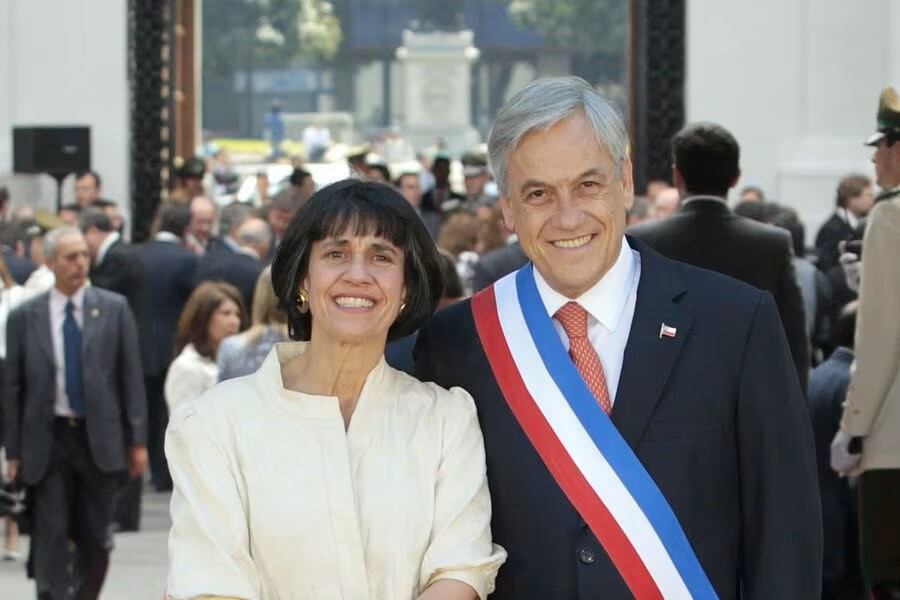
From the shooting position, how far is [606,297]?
4.26 meters

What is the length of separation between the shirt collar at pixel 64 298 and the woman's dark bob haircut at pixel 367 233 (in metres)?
6.43

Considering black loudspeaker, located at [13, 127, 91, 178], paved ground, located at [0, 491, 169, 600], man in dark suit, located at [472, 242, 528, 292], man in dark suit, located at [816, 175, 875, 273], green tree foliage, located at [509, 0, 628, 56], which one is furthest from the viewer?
green tree foliage, located at [509, 0, 628, 56]

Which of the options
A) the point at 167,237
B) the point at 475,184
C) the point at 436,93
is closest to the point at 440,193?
the point at 475,184

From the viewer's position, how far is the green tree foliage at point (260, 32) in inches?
3216

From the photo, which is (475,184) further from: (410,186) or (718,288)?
(718,288)

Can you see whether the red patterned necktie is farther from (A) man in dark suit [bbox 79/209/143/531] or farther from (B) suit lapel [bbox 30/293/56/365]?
(A) man in dark suit [bbox 79/209/143/531]

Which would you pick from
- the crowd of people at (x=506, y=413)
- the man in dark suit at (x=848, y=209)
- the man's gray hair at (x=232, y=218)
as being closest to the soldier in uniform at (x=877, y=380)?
the crowd of people at (x=506, y=413)

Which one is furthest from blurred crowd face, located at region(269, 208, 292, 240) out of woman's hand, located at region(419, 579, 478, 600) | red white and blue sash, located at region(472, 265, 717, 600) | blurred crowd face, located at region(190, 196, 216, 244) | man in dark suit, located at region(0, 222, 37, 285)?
woman's hand, located at region(419, 579, 478, 600)

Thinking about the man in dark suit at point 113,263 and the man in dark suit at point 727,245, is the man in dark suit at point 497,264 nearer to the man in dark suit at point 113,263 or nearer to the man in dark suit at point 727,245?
the man in dark suit at point 727,245

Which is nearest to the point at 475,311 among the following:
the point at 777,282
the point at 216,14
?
the point at 777,282

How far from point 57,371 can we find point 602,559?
6572mm

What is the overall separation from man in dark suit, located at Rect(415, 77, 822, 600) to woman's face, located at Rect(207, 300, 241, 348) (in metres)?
6.39

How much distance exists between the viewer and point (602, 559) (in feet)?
13.5

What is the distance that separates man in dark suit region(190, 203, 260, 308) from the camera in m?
13.1
